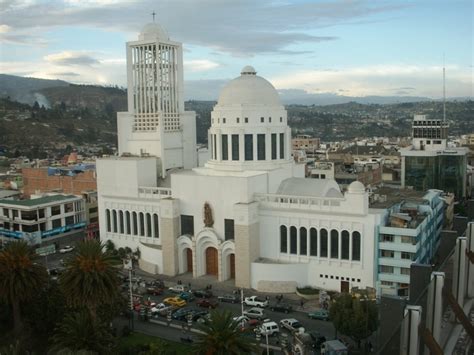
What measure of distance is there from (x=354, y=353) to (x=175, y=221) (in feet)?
75.5

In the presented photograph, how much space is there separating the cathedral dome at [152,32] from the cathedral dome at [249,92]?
12.8 meters

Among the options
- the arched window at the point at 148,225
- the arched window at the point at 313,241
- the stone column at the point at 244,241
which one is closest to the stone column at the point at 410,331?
the arched window at the point at 313,241

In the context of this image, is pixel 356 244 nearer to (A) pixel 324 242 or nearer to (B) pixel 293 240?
(A) pixel 324 242

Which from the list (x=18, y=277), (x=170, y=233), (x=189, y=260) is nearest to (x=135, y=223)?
(x=170, y=233)

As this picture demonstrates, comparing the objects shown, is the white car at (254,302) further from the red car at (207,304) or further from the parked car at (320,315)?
the parked car at (320,315)

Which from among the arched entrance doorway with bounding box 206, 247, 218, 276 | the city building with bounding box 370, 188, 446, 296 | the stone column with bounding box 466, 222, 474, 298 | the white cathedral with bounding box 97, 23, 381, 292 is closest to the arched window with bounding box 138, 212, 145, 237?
the white cathedral with bounding box 97, 23, 381, 292

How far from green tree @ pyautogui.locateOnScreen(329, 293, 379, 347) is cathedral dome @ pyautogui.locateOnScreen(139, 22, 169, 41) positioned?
39759mm

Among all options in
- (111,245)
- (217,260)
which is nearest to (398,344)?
(217,260)

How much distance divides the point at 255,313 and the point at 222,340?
1446 centimetres

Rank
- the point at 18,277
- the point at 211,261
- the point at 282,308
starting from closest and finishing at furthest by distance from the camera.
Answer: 1. the point at 18,277
2. the point at 282,308
3. the point at 211,261

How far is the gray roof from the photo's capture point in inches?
1944

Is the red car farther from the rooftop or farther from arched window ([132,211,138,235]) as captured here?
the rooftop

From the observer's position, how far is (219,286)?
4731 centimetres

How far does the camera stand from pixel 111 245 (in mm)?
57312
